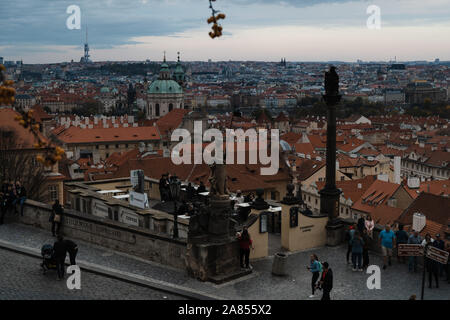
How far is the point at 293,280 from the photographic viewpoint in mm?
12867

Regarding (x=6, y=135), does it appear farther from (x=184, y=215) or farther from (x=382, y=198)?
(x=382, y=198)

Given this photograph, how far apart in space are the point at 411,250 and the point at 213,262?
3.99m

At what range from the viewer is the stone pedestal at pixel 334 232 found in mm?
15422

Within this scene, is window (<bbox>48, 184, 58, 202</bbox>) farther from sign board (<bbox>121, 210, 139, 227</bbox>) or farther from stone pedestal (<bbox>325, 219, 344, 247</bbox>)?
stone pedestal (<bbox>325, 219, 344, 247</bbox>)

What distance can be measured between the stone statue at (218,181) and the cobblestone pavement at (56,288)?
2.50m

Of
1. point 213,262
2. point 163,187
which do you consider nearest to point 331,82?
point 213,262

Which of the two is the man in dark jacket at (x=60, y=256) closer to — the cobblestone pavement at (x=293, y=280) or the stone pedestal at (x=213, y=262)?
the cobblestone pavement at (x=293, y=280)

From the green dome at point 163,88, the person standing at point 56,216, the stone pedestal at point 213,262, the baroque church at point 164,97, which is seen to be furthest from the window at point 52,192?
the green dome at point 163,88

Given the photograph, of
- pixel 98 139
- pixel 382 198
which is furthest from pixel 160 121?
pixel 382 198

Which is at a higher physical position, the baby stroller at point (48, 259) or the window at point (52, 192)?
the baby stroller at point (48, 259)

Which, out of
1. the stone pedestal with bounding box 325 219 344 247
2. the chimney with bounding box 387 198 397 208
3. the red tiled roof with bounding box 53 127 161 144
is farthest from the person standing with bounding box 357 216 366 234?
the red tiled roof with bounding box 53 127 161 144

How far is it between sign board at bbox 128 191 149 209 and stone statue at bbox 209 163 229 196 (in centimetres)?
399

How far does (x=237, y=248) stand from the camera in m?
13.2

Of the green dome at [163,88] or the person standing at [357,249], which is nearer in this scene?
the person standing at [357,249]
